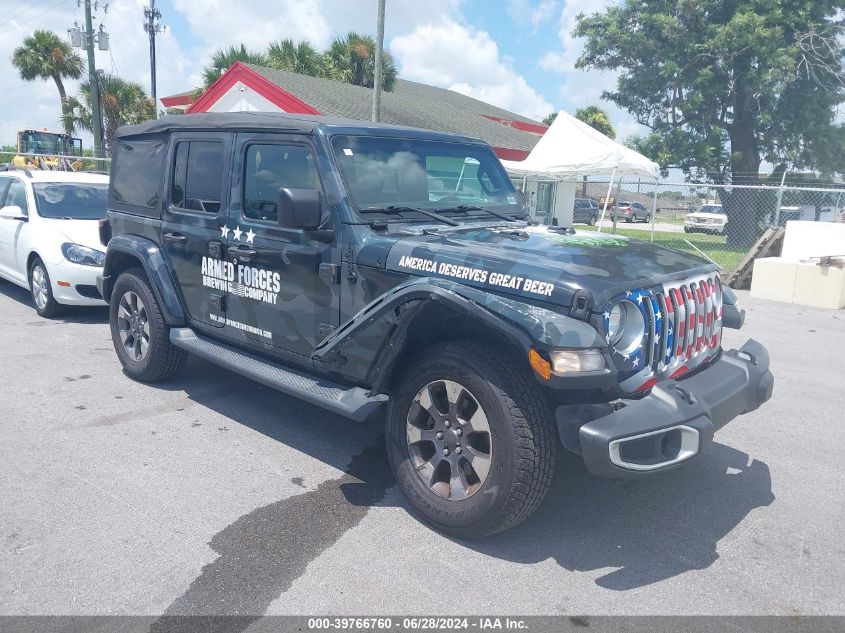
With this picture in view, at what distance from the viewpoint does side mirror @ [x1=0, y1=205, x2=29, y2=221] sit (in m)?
8.06

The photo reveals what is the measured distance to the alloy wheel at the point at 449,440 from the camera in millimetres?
3324

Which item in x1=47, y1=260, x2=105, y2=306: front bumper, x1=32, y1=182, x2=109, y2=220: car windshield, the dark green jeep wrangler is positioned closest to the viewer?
the dark green jeep wrangler

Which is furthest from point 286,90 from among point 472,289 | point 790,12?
point 472,289

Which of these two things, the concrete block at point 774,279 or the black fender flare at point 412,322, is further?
the concrete block at point 774,279

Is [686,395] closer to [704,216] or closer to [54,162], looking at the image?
[54,162]

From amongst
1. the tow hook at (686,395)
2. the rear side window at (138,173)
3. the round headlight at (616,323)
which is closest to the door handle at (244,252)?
the rear side window at (138,173)

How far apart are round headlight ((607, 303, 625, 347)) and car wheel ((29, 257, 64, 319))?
659cm

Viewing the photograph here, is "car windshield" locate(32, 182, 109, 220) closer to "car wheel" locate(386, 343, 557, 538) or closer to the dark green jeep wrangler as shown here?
the dark green jeep wrangler

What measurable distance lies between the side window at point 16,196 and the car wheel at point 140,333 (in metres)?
3.51

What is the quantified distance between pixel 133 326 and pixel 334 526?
9.63 feet

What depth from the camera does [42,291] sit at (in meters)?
7.95

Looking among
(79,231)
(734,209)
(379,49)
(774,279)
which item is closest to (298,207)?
(79,231)

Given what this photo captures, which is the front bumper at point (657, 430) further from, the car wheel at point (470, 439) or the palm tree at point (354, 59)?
the palm tree at point (354, 59)

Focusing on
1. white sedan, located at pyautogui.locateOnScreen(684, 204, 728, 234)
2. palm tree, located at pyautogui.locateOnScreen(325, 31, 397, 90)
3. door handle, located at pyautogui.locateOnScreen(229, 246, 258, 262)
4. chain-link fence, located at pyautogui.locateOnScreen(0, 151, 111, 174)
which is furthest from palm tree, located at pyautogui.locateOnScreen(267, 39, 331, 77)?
door handle, located at pyautogui.locateOnScreen(229, 246, 258, 262)
